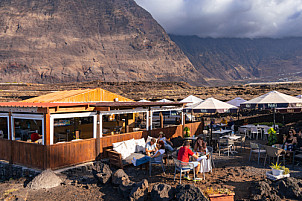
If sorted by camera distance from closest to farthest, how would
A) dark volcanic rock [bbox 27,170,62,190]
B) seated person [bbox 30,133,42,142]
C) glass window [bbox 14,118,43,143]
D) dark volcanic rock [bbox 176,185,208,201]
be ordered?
dark volcanic rock [bbox 176,185,208,201]
dark volcanic rock [bbox 27,170,62,190]
seated person [bbox 30,133,42,142]
glass window [bbox 14,118,43,143]

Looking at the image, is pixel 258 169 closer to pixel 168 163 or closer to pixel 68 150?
pixel 168 163

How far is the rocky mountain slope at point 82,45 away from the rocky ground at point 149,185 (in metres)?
105

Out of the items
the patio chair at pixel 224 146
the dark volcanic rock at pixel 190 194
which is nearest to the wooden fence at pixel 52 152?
the patio chair at pixel 224 146

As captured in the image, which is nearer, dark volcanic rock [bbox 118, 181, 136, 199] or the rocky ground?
the rocky ground

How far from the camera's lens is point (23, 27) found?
132 meters

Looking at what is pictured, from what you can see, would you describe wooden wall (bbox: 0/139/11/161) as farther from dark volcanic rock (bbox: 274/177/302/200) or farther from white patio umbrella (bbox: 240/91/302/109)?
white patio umbrella (bbox: 240/91/302/109)

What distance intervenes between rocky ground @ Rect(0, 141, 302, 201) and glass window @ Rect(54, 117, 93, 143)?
146 inches

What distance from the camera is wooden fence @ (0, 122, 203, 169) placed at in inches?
318

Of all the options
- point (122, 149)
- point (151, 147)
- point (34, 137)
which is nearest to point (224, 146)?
point (151, 147)

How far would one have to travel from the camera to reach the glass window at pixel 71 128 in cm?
1190

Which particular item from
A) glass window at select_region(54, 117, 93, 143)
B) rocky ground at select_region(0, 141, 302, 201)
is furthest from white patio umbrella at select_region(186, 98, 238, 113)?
glass window at select_region(54, 117, 93, 143)

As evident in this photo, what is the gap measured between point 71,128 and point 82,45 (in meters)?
124

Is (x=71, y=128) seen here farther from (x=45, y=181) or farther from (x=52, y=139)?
(x=45, y=181)

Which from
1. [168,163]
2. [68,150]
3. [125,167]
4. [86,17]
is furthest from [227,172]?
[86,17]
